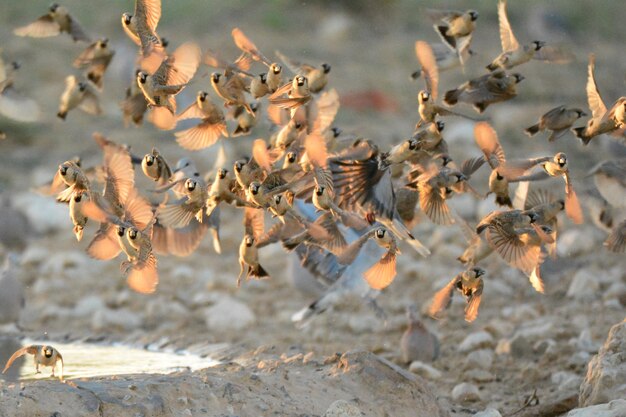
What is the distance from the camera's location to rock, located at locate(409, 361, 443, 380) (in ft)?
18.6

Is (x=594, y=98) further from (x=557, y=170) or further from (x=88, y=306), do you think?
(x=88, y=306)

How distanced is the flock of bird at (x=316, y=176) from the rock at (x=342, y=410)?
0.58m

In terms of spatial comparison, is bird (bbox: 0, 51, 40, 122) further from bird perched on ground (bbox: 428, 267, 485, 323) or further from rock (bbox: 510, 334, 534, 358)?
rock (bbox: 510, 334, 534, 358)

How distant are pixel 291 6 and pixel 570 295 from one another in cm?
821

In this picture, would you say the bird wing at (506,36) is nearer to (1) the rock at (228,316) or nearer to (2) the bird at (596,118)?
(2) the bird at (596,118)

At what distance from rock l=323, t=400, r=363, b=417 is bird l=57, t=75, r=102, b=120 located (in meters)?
2.34

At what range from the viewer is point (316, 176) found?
14.4ft

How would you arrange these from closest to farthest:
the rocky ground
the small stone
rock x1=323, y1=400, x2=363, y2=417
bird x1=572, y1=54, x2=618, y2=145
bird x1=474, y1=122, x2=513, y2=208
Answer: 1. rock x1=323, y1=400, x2=363, y2=417
2. the rocky ground
3. bird x1=474, y1=122, x2=513, y2=208
4. bird x1=572, y1=54, x2=618, y2=145
5. the small stone

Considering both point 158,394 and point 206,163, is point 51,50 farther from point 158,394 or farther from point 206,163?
point 158,394

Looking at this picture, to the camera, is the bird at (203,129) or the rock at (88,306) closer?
the bird at (203,129)

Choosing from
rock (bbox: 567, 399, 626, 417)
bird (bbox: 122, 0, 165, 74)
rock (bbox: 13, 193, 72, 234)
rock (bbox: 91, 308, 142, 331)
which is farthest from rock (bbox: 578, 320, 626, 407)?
rock (bbox: 13, 193, 72, 234)

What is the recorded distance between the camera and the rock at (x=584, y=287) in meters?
6.86

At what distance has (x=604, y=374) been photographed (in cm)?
450

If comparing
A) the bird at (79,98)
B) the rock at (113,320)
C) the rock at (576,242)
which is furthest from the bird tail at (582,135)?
the rock at (113,320)
